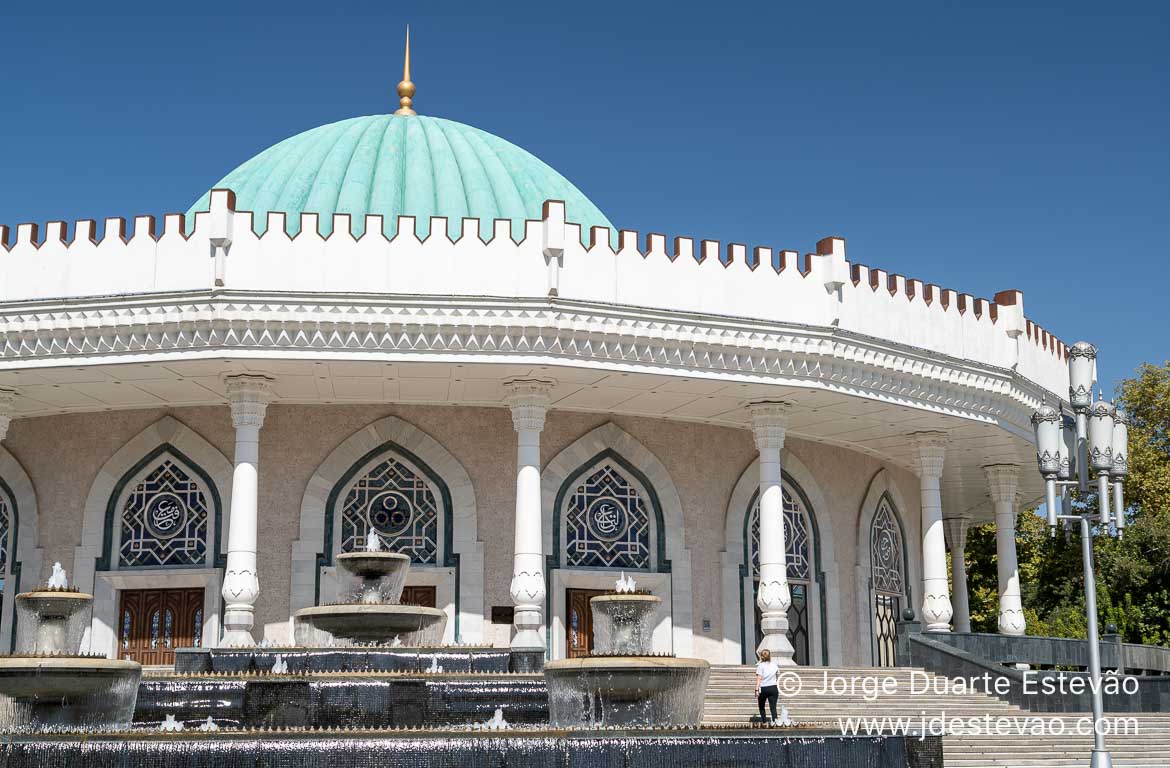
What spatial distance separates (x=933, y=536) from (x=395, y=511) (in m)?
7.54

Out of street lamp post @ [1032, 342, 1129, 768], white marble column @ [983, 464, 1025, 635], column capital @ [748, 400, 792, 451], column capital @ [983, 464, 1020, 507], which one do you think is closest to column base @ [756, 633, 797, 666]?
column capital @ [748, 400, 792, 451]

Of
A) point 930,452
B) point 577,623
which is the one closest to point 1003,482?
point 930,452

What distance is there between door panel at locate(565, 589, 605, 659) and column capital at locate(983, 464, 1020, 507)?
727 cm

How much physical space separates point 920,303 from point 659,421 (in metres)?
3.96

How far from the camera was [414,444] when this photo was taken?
18891 millimetres

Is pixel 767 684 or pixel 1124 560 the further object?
pixel 1124 560

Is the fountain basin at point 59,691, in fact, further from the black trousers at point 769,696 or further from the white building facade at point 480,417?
the black trousers at point 769,696

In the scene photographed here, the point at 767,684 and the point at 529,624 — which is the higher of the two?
the point at 529,624

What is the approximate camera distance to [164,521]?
62.0ft

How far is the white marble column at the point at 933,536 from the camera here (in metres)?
19.2

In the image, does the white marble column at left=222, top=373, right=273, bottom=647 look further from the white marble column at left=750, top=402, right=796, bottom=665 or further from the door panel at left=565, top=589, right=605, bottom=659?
the white marble column at left=750, top=402, right=796, bottom=665

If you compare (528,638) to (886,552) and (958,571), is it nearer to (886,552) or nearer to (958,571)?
(886,552)

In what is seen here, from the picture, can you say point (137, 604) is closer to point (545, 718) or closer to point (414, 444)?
point (414, 444)

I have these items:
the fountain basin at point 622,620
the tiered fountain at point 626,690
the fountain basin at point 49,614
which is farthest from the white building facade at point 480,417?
the tiered fountain at point 626,690
